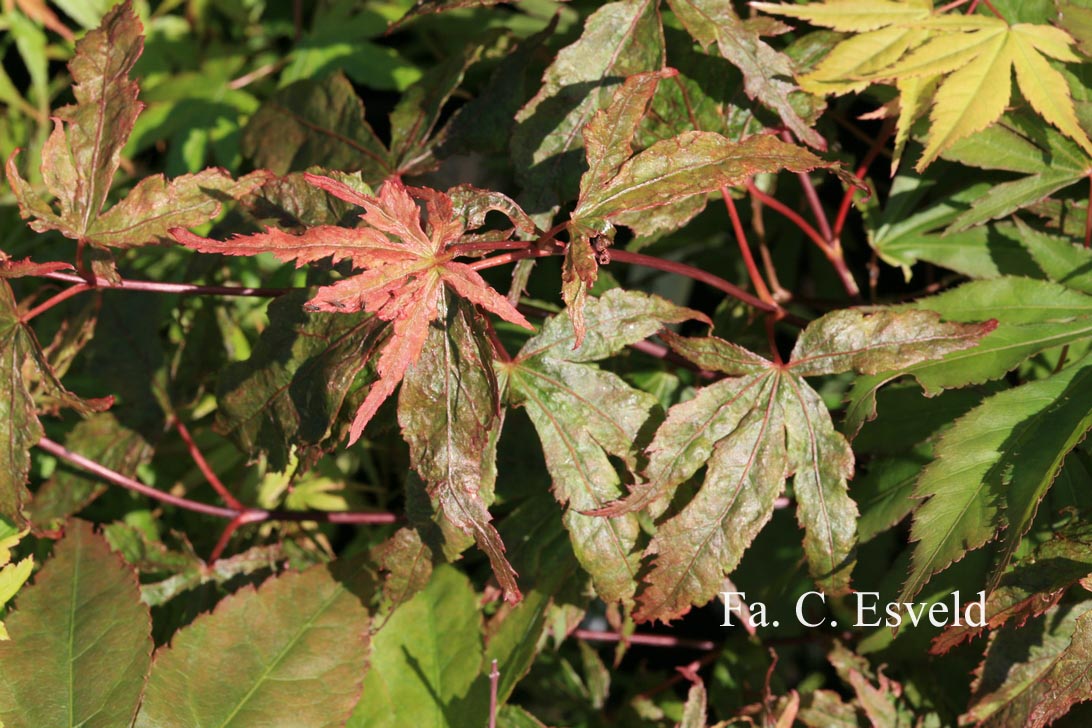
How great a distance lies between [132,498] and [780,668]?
46.3 inches

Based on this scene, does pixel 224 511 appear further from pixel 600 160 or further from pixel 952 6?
pixel 952 6

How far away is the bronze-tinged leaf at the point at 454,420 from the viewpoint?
0.99 meters

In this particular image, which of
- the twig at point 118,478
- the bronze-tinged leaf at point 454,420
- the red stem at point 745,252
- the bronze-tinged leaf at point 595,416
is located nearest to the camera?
the bronze-tinged leaf at point 454,420

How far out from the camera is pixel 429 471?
3.28ft

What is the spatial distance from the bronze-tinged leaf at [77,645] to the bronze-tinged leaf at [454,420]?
0.48m

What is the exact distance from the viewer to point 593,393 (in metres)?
1.12

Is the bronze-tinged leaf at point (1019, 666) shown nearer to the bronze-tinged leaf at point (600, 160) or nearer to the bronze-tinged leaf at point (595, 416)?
the bronze-tinged leaf at point (595, 416)

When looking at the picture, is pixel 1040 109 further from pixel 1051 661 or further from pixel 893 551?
pixel 893 551

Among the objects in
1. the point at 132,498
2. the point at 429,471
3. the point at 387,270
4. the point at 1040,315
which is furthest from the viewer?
the point at 132,498

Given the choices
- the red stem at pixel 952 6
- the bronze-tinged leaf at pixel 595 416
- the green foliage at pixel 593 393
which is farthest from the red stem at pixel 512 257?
the red stem at pixel 952 6

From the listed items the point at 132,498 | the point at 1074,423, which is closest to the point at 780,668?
the point at 1074,423

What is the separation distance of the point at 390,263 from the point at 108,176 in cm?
46

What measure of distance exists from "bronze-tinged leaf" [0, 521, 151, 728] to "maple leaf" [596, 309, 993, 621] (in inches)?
25.1

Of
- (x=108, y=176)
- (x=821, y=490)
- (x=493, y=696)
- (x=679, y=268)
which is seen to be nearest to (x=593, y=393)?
(x=679, y=268)
